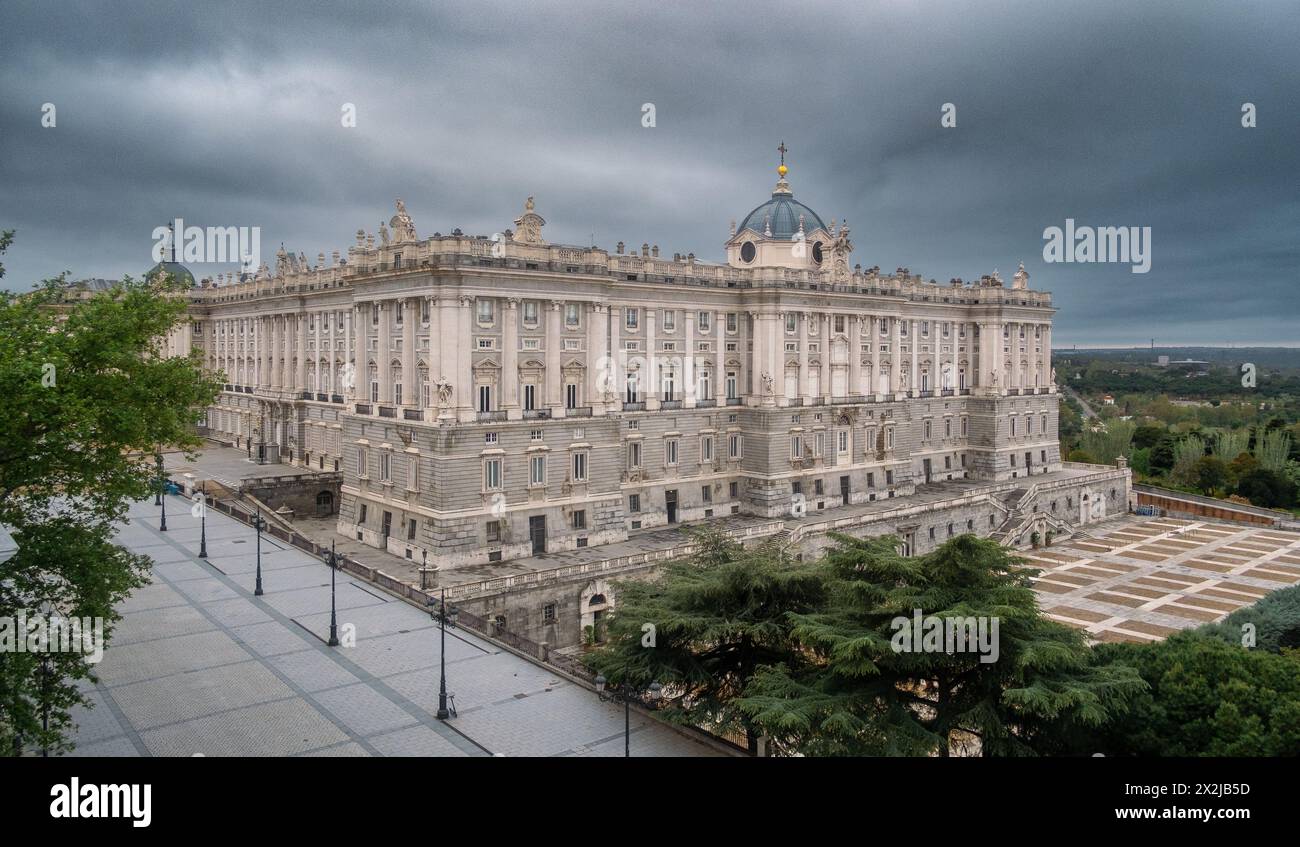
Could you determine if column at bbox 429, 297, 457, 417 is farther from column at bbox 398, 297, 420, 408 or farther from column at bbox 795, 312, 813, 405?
column at bbox 795, 312, 813, 405

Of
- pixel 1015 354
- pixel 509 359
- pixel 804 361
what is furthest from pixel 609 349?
pixel 1015 354

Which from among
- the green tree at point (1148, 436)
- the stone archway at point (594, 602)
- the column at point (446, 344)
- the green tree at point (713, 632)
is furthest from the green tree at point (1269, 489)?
the column at point (446, 344)

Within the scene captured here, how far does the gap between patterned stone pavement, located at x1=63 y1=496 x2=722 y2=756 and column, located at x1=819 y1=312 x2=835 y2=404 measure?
36.3 m

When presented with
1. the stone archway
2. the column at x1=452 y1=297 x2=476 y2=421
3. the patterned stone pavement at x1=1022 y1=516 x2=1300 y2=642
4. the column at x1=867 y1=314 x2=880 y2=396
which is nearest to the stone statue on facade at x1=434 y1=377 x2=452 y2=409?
the column at x1=452 y1=297 x2=476 y2=421

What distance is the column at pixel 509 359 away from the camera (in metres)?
46.4

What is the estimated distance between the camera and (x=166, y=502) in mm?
57656

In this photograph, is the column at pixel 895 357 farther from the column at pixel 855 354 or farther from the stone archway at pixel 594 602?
the stone archway at pixel 594 602

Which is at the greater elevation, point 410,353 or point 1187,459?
point 410,353

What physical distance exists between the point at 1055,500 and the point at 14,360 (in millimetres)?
72948

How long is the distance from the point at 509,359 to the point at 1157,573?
47.4m

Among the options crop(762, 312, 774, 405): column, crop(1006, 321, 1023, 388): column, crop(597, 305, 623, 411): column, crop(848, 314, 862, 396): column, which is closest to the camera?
crop(597, 305, 623, 411): column

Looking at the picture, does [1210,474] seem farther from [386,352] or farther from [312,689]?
[312,689]

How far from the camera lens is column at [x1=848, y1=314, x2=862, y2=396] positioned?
216 feet

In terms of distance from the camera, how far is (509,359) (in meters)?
46.6
